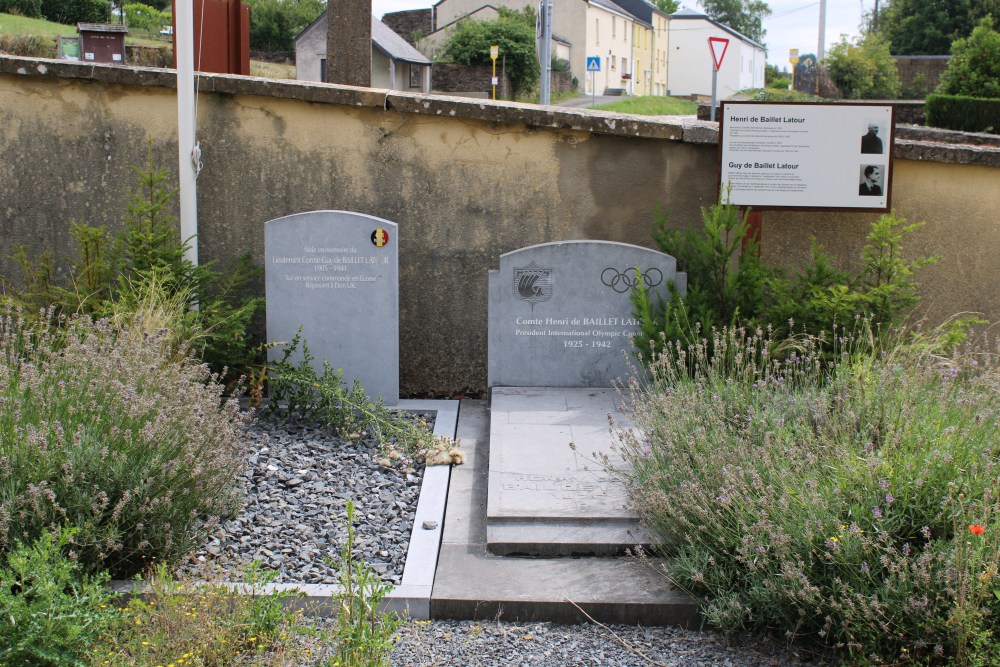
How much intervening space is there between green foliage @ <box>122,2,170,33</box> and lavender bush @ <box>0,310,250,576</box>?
38670 millimetres

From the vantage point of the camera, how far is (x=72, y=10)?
133 feet

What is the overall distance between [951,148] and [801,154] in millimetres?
1131

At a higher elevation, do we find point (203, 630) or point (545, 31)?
point (545, 31)

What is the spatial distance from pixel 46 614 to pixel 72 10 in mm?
41784

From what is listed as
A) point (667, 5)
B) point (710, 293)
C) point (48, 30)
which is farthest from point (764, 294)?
point (667, 5)

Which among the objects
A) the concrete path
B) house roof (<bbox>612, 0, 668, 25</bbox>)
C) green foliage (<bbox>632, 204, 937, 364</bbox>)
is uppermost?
house roof (<bbox>612, 0, 668, 25</bbox>)

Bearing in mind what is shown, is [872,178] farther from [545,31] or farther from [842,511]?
[545,31]

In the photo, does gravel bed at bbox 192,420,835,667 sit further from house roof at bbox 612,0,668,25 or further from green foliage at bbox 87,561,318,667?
house roof at bbox 612,0,668,25

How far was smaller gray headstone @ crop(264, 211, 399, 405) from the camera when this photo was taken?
728 cm

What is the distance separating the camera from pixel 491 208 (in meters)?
8.01

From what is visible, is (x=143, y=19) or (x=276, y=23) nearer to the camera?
(x=143, y=19)

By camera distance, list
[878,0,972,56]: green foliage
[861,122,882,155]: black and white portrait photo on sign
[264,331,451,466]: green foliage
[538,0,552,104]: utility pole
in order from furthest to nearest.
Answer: [878,0,972,56]: green foliage → [538,0,552,104]: utility pole → [861,122,882,155]: black and white portrait photo on sign → [264,331,451,466]: green foliage

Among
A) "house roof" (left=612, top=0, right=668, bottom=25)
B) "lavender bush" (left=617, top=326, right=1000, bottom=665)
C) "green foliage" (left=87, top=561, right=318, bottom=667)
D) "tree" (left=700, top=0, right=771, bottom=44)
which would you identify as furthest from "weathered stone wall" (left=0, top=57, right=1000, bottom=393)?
"tree" (left=700, top=0, right=771, bottom=44)

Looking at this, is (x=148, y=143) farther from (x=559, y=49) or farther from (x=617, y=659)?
(x=559, y=49)
